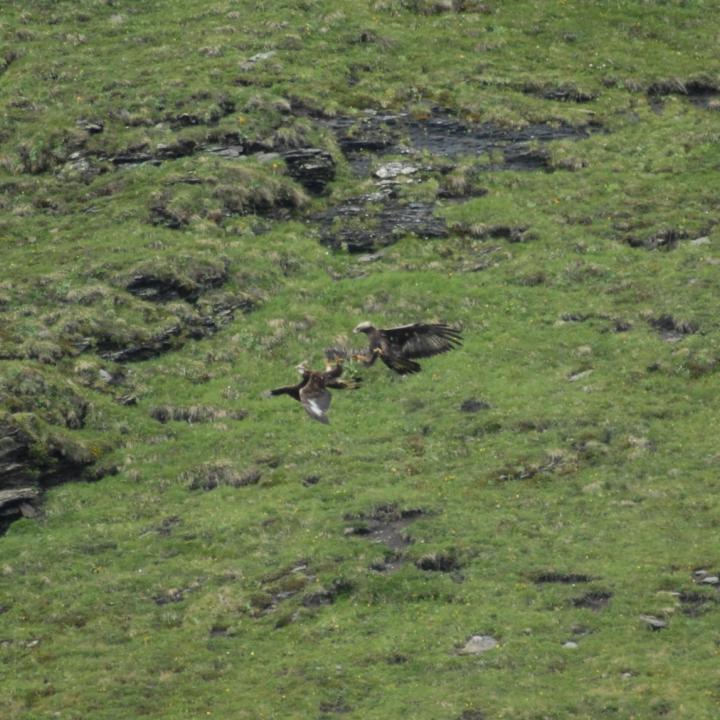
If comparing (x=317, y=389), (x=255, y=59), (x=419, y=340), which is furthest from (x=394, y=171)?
(x=317, y=389)

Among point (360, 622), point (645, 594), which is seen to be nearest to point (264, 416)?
point (360, 622)

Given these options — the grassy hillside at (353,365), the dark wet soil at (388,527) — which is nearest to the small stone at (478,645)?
the grassy hillside at (353,365)

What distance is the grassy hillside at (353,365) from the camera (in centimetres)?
3881

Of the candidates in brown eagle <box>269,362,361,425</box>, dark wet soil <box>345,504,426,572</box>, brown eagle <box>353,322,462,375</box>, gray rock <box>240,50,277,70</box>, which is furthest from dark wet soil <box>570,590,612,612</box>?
gray rock <box>240,50,277,70</box>

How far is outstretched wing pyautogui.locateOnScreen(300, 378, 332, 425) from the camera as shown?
2988cm

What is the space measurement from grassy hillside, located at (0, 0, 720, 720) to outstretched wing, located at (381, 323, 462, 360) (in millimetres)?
8161

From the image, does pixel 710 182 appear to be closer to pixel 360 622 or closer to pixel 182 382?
pixel 182 382

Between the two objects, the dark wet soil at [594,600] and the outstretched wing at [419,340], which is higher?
the outstretched wing at [419,340]

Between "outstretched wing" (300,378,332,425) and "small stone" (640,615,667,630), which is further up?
"outstretched wing" (300,378,332,425)

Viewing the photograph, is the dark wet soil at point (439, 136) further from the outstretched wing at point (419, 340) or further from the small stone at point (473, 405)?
the outstretched wing at point (419, 340)

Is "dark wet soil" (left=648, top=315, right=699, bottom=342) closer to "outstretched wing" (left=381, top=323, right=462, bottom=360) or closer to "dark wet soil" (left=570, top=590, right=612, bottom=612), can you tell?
"dark wet soil" (left=570, top=590, right=612, bottom=612)

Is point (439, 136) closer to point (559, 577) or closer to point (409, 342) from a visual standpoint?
point (559, 577)

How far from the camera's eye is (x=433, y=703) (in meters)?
35.9

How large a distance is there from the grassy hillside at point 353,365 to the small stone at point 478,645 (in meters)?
0.07
